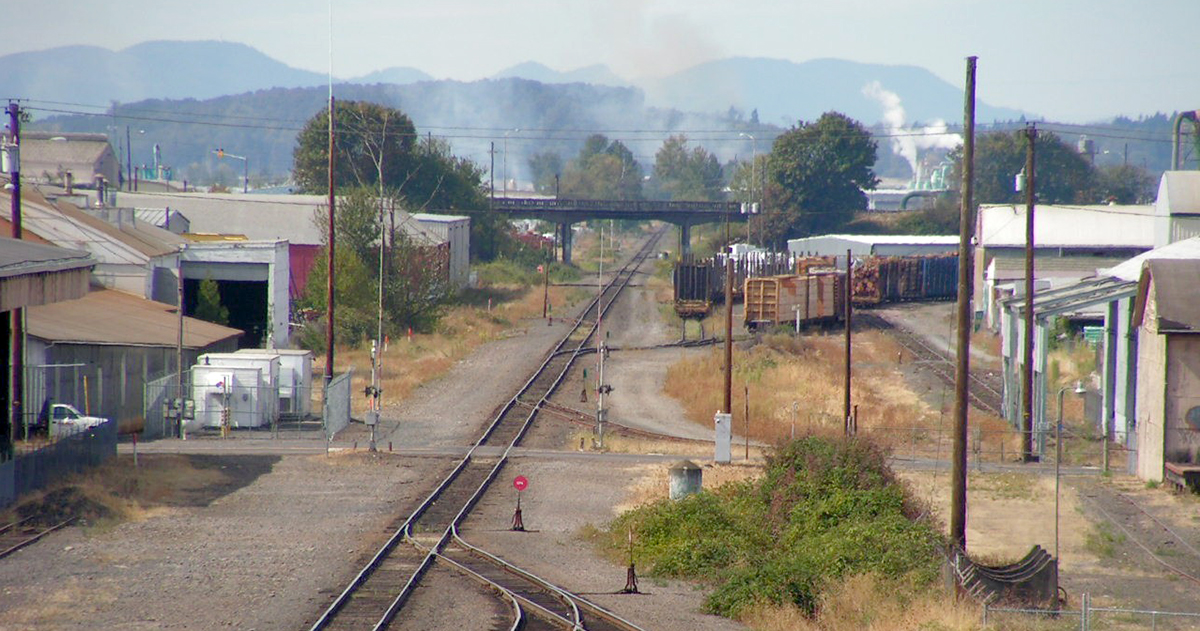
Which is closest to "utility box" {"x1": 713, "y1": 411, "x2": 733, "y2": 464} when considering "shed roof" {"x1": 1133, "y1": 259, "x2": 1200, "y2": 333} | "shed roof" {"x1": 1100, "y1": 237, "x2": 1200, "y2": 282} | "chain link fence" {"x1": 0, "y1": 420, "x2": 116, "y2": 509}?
"shed roof" {"x1": 1133, "y1": 259, "x2": 1200, "y2": 333}

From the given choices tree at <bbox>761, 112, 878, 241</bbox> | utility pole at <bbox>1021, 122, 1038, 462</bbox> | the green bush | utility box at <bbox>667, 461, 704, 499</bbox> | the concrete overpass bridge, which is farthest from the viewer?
tree at <bbox>761, 112, 878, 241</bbox>

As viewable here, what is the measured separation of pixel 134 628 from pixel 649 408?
2400 centimetres

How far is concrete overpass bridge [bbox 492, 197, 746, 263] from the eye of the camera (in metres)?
103

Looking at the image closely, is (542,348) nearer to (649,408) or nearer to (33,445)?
(649,408)

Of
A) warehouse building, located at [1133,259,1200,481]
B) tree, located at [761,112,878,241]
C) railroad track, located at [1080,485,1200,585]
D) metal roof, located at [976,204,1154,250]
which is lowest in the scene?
railroad track, located at [1080,485,1200,585]

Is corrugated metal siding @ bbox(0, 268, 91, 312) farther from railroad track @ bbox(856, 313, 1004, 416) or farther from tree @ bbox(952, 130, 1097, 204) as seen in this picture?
tree @ bbox(952, 130, 1097, 204)

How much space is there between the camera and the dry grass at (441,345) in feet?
131

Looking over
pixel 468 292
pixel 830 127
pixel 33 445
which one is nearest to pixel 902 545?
pixel 33 445

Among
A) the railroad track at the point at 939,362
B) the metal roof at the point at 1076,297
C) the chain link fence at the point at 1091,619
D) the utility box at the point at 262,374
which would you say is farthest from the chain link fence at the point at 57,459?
the railroad track at the point at 939,362

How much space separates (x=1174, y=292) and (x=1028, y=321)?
3.25 metres

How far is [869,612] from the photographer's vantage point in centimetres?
1583

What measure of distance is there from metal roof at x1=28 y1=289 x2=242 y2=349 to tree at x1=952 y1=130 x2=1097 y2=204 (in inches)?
3833

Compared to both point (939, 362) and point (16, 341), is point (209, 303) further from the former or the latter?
point (939, 362)

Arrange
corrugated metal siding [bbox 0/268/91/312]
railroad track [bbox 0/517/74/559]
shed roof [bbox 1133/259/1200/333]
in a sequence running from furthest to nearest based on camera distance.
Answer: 1. shed roof [bbox 1133/259/1200/333]
2. corrugated metal siding [bbox 0/268/91/312]
3. railroad track [bbox 0/517/74/559]
